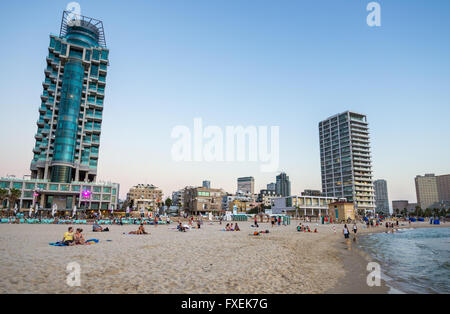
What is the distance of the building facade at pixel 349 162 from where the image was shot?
448 ft

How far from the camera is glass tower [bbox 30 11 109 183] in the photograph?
8512 centimetres

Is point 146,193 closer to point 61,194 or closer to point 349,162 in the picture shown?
point 61,194

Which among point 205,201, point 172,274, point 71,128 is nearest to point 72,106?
point 71,128

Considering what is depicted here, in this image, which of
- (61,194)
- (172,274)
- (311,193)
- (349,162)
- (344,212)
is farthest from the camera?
(311,193)

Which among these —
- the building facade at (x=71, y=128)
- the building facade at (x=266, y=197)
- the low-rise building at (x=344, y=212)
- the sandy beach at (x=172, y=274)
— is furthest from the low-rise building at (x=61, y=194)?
the building facade at (x=266, y=197)

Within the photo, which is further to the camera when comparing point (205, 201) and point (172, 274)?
point (205, 201)

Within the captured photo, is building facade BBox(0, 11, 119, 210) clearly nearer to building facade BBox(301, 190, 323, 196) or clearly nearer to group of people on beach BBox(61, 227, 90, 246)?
group of people on beach BBox(61, 227, 90, 246)

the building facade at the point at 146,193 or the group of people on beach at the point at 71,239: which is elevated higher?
the building facade at the point at 146,193

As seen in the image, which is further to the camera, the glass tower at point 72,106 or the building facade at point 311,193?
the building facade at point 311,193

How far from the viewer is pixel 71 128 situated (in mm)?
86125

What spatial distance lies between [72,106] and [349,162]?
5267 inches

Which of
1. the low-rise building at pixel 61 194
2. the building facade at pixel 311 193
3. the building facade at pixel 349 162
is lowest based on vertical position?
the low-rise building at pixel 61 194

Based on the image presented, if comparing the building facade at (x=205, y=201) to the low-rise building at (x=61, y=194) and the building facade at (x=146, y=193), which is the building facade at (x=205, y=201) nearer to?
the low-rise building at (x=61, y=194)
